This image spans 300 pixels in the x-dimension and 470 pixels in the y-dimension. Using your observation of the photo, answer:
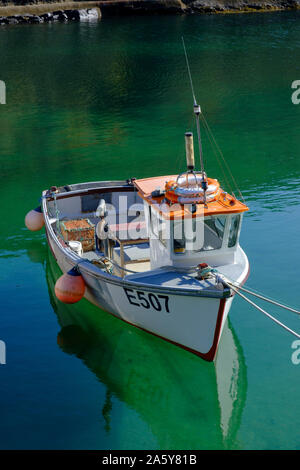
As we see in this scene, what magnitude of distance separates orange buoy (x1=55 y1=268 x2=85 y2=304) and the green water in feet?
3.58

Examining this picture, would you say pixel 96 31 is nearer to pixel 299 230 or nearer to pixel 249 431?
pixel 299 230

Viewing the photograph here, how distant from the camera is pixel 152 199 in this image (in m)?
15.1

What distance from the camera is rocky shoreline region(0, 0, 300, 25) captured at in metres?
86.4

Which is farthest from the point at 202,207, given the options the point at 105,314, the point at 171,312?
the point at 105,314

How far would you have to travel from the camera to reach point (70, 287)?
16.2m

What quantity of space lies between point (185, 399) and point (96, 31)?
70.4 metres

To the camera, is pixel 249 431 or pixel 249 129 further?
pixel 249 129

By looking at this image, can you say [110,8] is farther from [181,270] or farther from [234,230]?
[181,270]

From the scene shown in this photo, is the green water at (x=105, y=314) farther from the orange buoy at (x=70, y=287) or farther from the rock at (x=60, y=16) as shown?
the rock at (x=60, y=16)

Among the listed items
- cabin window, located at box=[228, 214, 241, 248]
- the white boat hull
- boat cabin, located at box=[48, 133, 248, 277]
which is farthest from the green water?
cabin window, located at box=[228, 214, 241, 248]

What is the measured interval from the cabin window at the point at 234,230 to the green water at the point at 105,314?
9.80ft

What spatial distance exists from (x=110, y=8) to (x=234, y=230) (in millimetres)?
84144

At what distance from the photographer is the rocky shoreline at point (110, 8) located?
8638 cm
